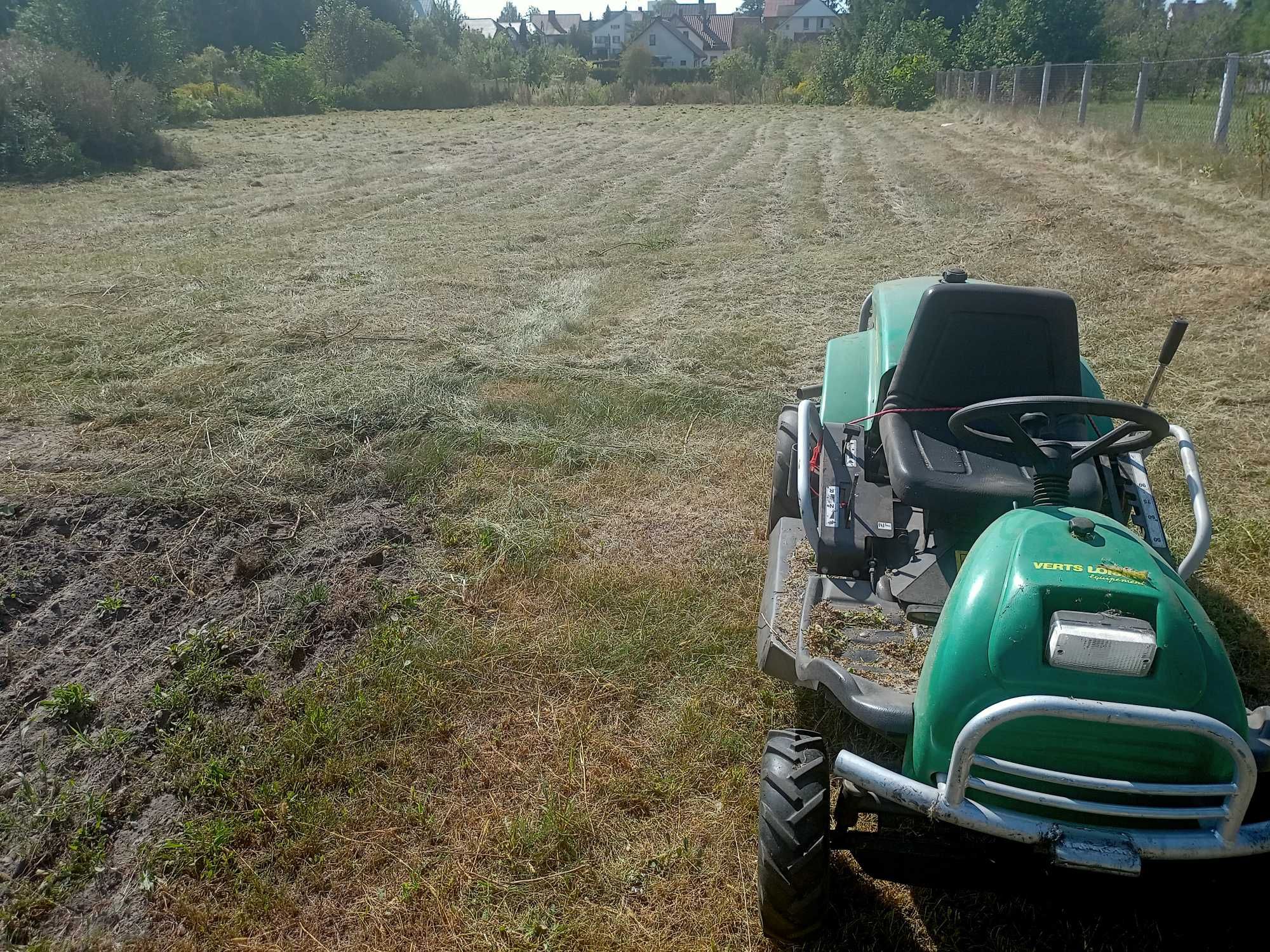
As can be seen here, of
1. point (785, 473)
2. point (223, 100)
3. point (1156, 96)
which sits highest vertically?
point (223, 100)

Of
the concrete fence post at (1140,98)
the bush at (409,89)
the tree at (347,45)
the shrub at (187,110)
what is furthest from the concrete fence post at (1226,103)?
the tree at (347,45)

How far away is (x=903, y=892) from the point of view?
7.75ft

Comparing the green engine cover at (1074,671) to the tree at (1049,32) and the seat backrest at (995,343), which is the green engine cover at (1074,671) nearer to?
the seat backrest at (995,343)

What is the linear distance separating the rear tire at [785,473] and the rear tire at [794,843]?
1467 millimetres

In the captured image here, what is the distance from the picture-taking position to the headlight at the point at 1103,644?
174 cm

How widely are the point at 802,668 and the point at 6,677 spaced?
2.67 m

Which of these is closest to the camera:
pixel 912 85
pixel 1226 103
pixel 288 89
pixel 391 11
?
pixel 1226 103

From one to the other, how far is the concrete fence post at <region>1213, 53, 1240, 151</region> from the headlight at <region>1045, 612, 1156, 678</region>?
1221 cm

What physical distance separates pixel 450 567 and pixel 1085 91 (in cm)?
1695

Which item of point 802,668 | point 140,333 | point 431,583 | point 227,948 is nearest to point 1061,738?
point 802,668

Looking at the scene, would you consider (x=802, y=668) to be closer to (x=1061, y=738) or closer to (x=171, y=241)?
(x=1061, y=738)

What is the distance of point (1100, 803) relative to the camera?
1801 millimetres

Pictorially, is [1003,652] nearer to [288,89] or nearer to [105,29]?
[105,29]

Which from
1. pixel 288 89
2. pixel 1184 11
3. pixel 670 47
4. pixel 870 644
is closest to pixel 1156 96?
pixel 870 644
